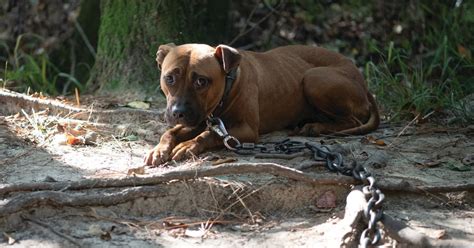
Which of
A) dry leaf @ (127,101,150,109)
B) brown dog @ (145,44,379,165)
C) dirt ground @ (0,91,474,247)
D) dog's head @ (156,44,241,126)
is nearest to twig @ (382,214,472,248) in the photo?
dirt ground @ (0,91,474,247)

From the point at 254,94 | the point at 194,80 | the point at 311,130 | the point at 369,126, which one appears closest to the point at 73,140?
the point at 194,80

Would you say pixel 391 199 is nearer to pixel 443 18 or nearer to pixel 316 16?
pixel 443 18

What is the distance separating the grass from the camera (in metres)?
6.32

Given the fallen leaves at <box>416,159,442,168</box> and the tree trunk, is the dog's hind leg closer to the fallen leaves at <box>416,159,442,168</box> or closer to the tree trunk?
the fallen leaves at <box>416,159,442,168</box>

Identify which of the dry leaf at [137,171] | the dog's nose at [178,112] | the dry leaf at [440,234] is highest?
the dog's nose at [178,112]

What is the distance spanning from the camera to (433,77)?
25.5 feet

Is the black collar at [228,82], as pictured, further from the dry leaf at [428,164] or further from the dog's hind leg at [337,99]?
the dry leaf at [428,164]

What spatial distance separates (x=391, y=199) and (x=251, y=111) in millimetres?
1479

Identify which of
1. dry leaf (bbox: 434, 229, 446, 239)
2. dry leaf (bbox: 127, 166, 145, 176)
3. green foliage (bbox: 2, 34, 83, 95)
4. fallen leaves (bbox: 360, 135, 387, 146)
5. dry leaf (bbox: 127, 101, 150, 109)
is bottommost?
green foliage (bbox: 2, 34, 83, 95)

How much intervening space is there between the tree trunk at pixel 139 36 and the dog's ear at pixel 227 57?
1715 millimetres

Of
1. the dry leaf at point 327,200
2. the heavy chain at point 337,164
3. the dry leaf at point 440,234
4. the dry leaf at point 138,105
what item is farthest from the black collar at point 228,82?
the dry leaf at point 440,234

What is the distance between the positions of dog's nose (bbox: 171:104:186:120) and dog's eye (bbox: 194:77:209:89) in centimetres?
20

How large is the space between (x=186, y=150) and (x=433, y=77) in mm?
3849

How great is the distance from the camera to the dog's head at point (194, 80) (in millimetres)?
4820
